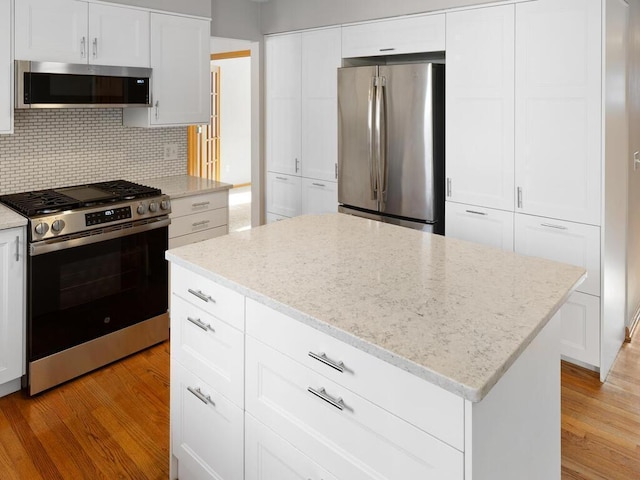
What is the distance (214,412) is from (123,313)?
1525 millimetres

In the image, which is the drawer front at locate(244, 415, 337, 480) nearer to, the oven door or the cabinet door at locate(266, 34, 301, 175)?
the oven door

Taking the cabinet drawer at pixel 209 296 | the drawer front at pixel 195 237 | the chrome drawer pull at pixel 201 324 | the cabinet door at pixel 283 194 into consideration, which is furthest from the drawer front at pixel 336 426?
the cabinet door at pixel 283 194

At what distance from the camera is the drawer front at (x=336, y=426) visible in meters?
1.20

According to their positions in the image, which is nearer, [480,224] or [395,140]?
[480,224]

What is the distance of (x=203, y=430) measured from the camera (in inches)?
75.8

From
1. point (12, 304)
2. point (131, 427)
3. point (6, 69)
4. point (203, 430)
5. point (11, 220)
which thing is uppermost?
point (6, 69)

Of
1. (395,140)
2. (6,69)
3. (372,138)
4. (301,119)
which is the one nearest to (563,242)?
(395,140)

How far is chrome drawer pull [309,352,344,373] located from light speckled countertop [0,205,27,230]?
1.91 m

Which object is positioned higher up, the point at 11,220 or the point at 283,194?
the point at 283,194

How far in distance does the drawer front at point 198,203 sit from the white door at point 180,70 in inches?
23.1

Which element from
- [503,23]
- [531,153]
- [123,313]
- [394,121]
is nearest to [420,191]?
[394,121]

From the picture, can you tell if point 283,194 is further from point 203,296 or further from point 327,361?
point 327,361

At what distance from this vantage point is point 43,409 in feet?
8.70

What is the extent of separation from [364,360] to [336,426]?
9.2 inches
